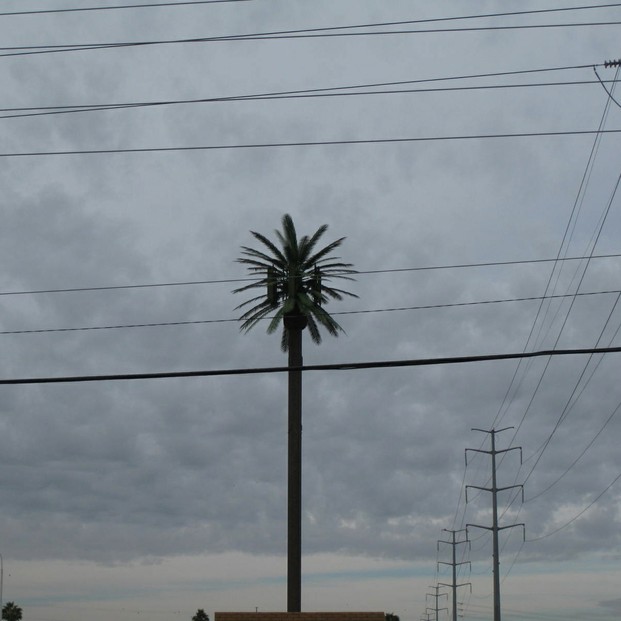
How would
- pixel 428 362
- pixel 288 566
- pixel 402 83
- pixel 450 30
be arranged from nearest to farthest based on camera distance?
1. pixel 428 362
2. pixel 450 30
3. pixel 402 83
4. pixel 288 566

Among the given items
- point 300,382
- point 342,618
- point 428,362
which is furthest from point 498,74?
point 300,382

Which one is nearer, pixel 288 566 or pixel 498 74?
pixel 498 74

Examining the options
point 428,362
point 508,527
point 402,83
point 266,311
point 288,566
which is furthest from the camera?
point 508,527

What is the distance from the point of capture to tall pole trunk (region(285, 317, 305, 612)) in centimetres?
4947

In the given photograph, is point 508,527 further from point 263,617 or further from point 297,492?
point 263,617

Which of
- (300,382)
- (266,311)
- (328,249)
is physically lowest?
(300,382)

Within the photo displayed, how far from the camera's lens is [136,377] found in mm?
22750

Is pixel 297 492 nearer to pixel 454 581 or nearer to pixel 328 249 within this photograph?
pixel 328 249

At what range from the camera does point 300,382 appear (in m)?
53.3

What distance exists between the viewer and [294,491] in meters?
51.5

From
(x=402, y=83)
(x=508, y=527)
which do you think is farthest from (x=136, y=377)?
(x=508, y=527)

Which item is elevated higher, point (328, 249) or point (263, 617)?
point (328, 249)

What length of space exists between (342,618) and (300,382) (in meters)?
15.6

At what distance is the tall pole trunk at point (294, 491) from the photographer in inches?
1948
